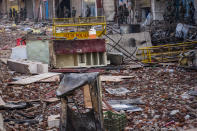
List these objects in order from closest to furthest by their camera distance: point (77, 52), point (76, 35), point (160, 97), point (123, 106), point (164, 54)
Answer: point (123, 106) → point (160, 97) → point (77, 52) → point (164, 54) → point (76, 35)

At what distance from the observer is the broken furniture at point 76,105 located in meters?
3.66

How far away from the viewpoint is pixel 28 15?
3472 centimetres

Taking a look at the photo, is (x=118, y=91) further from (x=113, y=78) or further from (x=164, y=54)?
(x=164, y=54)

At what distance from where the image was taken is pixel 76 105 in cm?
382

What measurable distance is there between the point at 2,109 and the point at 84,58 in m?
4.40

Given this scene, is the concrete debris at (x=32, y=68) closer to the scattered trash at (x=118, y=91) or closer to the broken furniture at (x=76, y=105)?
the scattered trash at (x=118, y=91)

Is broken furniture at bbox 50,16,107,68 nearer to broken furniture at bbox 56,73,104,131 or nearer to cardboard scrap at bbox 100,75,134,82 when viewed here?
cardboard scrap at bbox 100,75,134,82

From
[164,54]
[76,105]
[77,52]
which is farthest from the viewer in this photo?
[164,54]

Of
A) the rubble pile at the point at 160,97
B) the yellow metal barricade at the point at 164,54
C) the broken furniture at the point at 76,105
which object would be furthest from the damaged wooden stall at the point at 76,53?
the broken furniture at the point at 76,105

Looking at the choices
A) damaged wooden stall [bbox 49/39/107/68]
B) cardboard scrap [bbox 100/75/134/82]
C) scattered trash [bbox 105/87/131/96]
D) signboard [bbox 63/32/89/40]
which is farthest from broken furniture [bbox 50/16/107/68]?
scattered trash [bbox 105/87/131/96]

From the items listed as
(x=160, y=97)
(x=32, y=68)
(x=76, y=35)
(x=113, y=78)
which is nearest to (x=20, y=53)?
(x=76, y=35)

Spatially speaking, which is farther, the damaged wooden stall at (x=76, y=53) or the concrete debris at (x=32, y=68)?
the damaged wooden stall at (x=76, y=53)

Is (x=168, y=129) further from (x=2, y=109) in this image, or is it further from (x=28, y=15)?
(x=28, y=15)

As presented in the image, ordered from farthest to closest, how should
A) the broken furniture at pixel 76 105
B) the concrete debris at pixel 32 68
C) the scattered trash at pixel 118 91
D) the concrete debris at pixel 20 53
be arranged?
the concrete debris at pixel 20 53 < the concrete debris at pixel 32 68 < the scattered trash at pixel 118 91 < the broken furniture at pixel 76 105
